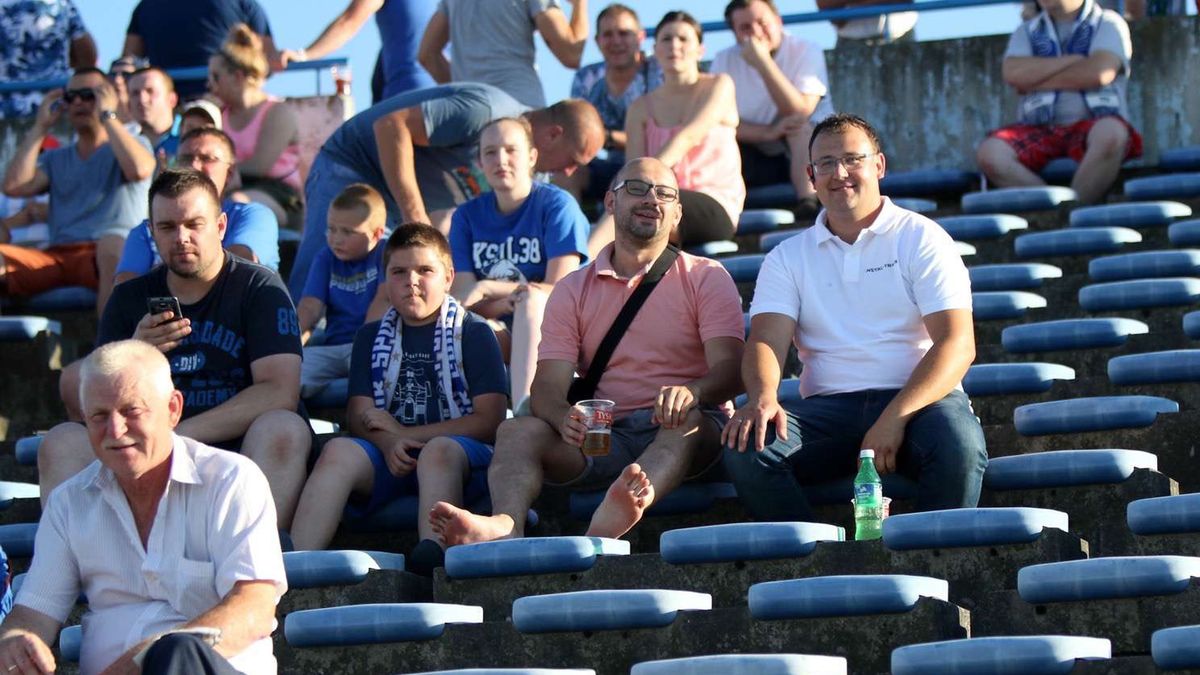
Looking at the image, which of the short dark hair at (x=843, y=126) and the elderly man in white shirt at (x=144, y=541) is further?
the short dark hair at (x=843, y=126)

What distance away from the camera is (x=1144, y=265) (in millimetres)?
7930

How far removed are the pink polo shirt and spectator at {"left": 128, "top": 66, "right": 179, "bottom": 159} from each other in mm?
3385

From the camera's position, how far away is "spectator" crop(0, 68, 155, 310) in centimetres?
929

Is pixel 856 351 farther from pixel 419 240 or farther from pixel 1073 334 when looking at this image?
pixel 419 240

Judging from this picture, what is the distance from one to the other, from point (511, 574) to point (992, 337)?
2383mm

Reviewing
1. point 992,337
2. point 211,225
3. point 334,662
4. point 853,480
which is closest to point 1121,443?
point 853,480

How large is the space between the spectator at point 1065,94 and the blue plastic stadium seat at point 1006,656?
469 centimetres

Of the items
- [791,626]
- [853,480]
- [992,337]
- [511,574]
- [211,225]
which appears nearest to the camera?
[791,626]

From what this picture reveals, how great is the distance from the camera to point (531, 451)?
633 centimetres

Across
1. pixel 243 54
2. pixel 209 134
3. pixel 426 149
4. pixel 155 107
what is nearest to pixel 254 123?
pixel 243 54

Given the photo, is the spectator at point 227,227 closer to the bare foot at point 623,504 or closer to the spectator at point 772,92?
the bare foot at point 623,504

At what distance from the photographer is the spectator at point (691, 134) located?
28.6 ft

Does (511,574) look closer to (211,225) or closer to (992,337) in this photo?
(211,225)

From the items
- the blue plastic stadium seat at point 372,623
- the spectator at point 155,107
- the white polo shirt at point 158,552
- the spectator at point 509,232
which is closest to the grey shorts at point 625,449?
the blue plastic stadium seat at point 372,623
